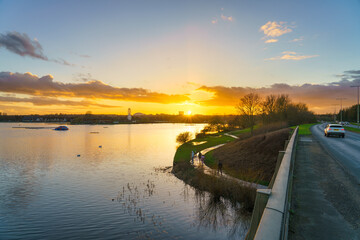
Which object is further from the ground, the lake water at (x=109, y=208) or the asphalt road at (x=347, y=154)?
the asphalt road at (x=347, y=154)

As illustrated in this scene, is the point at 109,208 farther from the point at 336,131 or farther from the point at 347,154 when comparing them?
the point at 336,131

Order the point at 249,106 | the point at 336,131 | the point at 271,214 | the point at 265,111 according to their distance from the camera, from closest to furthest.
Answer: the point at 271,214 < the point at 336,131 < the point at 249,106 < the point at 265,111

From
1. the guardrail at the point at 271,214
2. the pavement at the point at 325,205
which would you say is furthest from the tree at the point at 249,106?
the guardrail at the point at 271,214

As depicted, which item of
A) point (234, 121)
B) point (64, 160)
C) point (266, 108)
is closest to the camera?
point (64, 160)

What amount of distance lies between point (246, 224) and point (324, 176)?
641cm

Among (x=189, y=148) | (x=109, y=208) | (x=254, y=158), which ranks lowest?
(x=109, y=208)

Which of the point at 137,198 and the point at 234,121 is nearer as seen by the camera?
the point at 137,198

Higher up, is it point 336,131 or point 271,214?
point 271,214

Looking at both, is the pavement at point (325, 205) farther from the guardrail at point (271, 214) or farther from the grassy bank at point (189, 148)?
the grassy bank at point (189, 148)

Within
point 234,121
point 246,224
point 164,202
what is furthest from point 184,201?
point 234,121

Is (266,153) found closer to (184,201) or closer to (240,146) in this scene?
(240,146)

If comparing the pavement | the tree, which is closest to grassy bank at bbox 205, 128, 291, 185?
the pavement

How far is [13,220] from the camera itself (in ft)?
51.4

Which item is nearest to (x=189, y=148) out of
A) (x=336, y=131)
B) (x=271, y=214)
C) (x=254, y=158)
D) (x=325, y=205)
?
(x=254, y=158)
